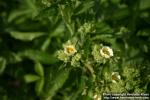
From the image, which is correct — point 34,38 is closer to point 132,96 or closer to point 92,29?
point 92,29

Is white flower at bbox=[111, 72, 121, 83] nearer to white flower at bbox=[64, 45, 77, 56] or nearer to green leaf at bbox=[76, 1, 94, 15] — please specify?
white flower at bbox=[64, 45, 77, 56]

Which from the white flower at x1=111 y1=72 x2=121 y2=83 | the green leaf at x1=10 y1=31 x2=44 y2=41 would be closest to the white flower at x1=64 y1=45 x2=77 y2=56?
the white flower at x1=111 y1=72 x2=121 y2=83

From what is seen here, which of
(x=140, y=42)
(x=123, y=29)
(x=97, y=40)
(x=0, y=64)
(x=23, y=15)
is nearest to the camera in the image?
(x=97, y=40)

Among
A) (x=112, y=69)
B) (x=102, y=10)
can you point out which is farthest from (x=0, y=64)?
(x=112, y=69)

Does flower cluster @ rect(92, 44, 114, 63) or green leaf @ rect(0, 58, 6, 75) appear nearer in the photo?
flower cluster @ rect(92, 44, 114, 63)

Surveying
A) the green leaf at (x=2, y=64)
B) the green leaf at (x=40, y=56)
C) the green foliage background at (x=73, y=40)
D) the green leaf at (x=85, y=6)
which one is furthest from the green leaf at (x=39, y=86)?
the green leaf at (x=85, y=6)

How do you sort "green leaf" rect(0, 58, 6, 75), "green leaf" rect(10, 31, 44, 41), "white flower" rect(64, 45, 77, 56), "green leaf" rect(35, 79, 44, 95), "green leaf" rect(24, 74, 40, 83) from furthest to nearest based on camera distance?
"green leaf" rect(10, 31, 44, 41), "green leaf" rect(0, 58, 6, 75), "green leaf" rect(24, 74, 40, 83), "green leaf" rect(35, 79, 44, 95), "white flower" rect(64, 45, 77, 56)

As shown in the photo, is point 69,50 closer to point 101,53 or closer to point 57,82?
point 101,53

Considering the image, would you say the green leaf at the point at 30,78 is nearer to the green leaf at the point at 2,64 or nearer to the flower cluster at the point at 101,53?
the green leaf at the point at 2,64
